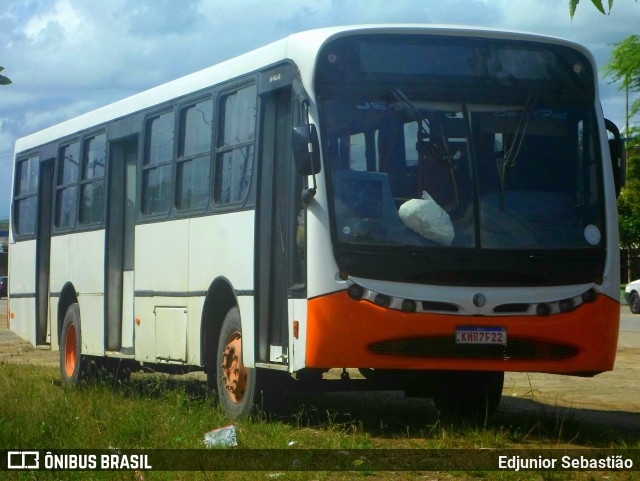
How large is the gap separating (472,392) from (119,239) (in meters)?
5.12

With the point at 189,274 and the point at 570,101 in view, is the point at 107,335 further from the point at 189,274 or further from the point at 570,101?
the point at 570,101

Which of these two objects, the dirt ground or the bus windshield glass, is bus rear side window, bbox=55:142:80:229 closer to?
the dirt ground

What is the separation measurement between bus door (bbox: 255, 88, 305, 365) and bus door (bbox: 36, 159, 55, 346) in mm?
7168

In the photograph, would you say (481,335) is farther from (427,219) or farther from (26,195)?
(26,195)

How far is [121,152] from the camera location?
15461 millimetres

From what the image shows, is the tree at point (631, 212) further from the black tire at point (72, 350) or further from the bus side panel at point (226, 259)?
the bus side panel at point (226, 259)

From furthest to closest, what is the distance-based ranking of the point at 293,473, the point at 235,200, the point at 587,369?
the point at 235,200, the point at 587,369, the point at 293,473

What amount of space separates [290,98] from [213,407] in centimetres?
297

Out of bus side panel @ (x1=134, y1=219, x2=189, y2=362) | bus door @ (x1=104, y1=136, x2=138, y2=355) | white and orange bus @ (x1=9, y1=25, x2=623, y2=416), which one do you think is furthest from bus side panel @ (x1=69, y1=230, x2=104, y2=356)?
white and orange bus @ (x1=9, y1=25, x2=623, y2=416)

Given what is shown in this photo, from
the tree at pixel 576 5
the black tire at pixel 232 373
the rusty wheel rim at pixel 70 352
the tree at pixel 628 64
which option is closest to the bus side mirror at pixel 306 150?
the black tire at pixel 232 373

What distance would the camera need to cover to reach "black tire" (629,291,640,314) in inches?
1385

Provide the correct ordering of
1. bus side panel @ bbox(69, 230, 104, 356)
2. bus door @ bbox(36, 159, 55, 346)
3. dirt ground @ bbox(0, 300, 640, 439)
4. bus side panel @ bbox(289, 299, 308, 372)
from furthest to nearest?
1. bus door @ bbox(36, 159, 55, 346)
2. bus side panel @ bbox(69, 230, 104, 356)
3. dirt ground @ bbox(0, 300, 640, 439)
4. bus side panel @ bbox(289, 299, 308, 372)

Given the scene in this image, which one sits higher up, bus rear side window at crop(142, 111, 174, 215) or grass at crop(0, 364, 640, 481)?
bus rear side window at crop(142, 111, 174, 215)

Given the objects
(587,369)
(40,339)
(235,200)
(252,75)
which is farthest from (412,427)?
(40,339)
